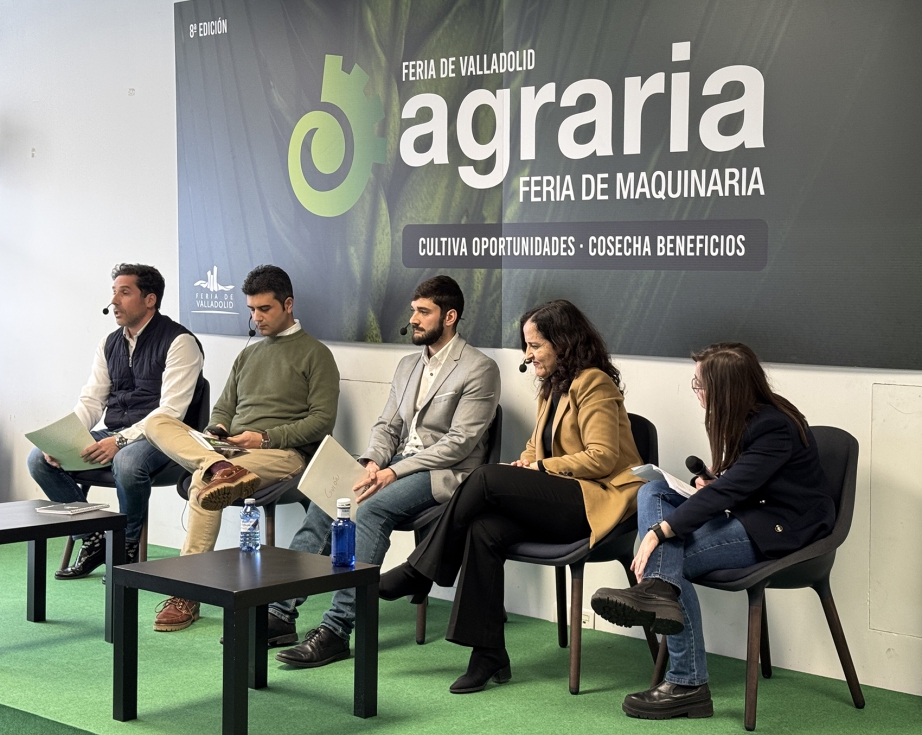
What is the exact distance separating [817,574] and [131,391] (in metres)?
3.11

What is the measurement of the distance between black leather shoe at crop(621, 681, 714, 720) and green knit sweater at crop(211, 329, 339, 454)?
1.84 metres

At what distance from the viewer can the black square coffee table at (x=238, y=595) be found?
3.15 m

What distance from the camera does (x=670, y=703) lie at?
3508 millimetres

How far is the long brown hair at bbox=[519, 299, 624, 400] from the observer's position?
4102 mm

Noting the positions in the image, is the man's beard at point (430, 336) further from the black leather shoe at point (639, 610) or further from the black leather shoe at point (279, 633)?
the black leather shoe at point (639, 610)

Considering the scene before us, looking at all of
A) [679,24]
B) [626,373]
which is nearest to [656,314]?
[626,373]

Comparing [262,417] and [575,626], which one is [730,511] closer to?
[575,626]

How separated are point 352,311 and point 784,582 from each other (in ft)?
7.65

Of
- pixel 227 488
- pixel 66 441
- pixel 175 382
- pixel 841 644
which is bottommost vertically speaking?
pixel 841 644

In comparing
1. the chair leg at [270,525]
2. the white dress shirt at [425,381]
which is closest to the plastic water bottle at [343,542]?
the white dress shirt at [425,381]

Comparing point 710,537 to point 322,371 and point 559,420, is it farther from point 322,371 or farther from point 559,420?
point 322,371

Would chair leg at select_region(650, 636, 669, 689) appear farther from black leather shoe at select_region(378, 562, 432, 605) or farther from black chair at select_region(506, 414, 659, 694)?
black leather shoe at select_region(378, 562, 432, 605)

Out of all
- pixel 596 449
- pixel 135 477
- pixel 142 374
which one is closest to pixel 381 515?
pixel 596 449

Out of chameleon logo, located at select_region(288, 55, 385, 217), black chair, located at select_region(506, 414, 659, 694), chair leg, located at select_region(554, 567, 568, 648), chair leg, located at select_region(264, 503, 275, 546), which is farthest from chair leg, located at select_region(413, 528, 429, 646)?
chameleon logo, located at select_region(288, 55, 385, 217)
